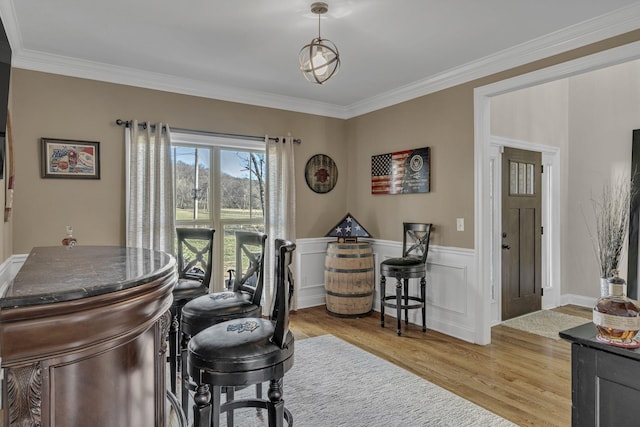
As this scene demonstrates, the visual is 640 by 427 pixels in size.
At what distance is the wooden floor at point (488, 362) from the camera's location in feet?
8.37

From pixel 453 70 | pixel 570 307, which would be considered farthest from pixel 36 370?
pixel 570 307

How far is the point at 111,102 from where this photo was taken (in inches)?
146

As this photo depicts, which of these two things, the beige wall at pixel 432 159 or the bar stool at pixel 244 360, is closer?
the bar stool at pixel 244 360

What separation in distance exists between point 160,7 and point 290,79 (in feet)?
5.46

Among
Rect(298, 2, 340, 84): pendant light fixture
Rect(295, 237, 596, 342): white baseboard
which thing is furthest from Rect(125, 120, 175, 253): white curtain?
Rect(298, 2, 340, 84): pendant light fixture

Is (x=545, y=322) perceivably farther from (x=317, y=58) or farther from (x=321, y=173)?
(x=317, y=58)

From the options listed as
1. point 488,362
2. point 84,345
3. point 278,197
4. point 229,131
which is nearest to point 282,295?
point 84,345

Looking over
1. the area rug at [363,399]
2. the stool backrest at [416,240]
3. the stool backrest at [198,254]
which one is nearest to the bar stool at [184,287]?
the stool backrest at [198,254]

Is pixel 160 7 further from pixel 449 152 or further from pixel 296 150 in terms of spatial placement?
pixel 449 152

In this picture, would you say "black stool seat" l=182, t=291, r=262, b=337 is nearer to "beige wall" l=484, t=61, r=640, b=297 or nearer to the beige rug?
the beige rug

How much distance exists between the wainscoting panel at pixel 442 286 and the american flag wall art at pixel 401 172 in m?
0.64

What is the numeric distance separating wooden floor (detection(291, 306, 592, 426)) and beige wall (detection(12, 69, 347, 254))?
2.24 meters

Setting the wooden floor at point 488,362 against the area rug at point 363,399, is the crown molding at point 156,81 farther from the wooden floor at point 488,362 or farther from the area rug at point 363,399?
the area rug at point 363,399

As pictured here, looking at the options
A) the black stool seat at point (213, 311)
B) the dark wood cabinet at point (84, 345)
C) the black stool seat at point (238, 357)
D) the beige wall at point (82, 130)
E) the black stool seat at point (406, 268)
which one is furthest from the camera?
the black stool seat at point (406, 268)
